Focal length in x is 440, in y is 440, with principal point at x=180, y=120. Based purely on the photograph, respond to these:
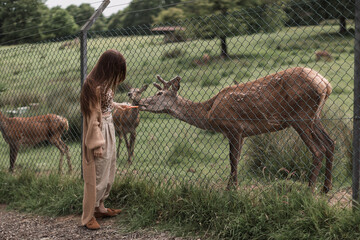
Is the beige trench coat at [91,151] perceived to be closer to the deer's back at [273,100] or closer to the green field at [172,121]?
the green field at [172,121]

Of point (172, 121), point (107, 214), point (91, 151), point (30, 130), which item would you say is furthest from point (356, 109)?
point (172, 121)

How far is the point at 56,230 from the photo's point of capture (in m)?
5.11

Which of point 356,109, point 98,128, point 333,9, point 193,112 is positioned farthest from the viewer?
point 333,9

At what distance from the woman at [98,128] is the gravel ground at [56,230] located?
0.14m

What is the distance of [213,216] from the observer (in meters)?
4.58

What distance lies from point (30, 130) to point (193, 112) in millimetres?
3380

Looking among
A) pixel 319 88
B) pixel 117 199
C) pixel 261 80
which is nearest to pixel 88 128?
pixel 117 199

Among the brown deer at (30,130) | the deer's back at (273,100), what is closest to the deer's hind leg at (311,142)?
the deer's back at (273,100)

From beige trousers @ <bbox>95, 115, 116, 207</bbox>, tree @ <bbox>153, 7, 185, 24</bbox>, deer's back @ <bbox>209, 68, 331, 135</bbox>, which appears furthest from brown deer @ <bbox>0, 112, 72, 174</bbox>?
tree @ <bbox>153, 7, 185, 24</bbox>

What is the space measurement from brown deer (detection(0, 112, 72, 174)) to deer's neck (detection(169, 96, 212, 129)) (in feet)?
7.77

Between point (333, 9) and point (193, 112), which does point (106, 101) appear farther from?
point (333, 9)

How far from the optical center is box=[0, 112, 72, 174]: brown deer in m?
8.23

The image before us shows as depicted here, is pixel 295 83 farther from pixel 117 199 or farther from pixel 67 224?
pixel 67 224

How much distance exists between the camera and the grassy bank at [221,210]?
4008 mm
